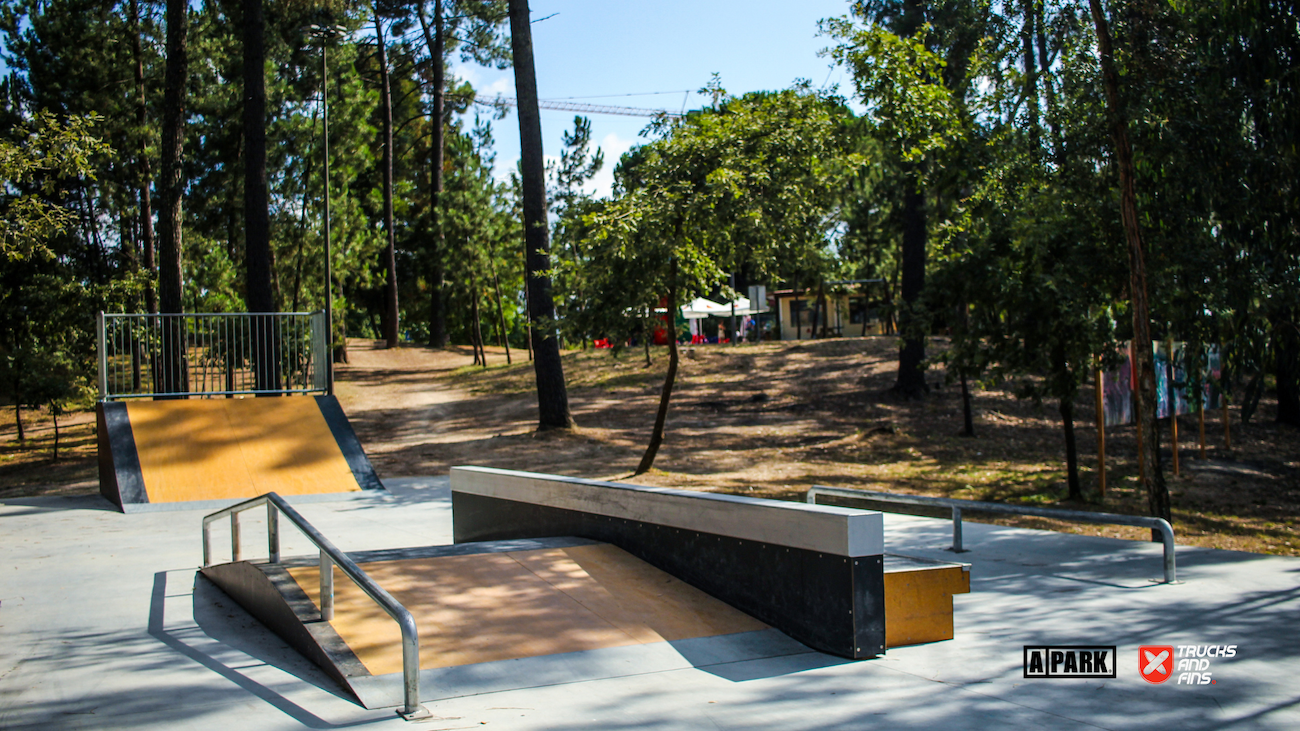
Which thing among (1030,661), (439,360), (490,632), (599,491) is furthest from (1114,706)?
(439,360)

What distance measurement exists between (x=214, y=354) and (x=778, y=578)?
11.9 metres

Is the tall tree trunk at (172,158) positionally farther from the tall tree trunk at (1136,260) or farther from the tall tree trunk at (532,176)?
the tall tree trunk at (1136,260)

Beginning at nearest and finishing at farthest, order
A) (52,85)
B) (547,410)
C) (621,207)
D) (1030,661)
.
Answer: (1030,661) < (621,207) < (547,410) < (52,85)

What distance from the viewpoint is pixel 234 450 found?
12.7 meters

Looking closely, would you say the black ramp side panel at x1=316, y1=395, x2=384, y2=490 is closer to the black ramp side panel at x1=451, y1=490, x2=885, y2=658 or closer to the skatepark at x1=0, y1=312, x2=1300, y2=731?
the skatepark at x1=0, y1=312, x2=1300, y2=731

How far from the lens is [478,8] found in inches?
1358

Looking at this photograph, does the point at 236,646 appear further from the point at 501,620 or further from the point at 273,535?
the point at 501,620

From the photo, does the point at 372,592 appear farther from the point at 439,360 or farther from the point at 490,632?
the point at 439,360

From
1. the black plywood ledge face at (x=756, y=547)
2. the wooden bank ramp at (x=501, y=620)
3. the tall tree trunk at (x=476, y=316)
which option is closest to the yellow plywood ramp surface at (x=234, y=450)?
the wooden bank ramp at (x=501, y=620)

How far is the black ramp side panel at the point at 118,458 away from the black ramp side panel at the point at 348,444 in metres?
2.61

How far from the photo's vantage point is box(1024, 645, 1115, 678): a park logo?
4695mm

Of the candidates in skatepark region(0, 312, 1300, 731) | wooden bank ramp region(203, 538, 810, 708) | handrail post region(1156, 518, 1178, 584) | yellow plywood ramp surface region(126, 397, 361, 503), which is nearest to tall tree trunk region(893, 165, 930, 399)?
yellow plywood ramp surface region(126, 397, 361, 503)

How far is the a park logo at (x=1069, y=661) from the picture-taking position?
470cm

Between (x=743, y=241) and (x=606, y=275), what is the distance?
6.84 ft
